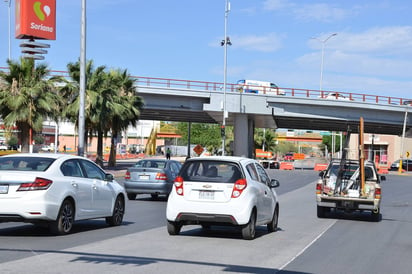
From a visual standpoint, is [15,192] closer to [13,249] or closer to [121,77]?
[13,249]

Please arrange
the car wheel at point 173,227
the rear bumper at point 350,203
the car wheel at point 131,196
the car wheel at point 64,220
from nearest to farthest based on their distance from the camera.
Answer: the car wheel at point 64,220, the car wheel at point 173,227, the rear bumper at point 350,203, the car wheel at point 131,196

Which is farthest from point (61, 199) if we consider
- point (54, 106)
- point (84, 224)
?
point (54, 106)

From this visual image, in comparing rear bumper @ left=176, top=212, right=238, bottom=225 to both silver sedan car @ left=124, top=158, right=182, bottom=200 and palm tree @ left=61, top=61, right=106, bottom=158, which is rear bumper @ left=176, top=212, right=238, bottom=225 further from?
palm tree @ left=61, top=61, right=106, bottom=158

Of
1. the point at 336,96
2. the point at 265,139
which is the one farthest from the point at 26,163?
the point at 265,139

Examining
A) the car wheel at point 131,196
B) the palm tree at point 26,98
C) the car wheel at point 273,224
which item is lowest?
the car wheel at point 131,196

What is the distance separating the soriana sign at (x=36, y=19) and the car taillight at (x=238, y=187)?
40.2 m

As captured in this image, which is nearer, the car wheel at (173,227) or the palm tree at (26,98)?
the car wheel at (173,227)

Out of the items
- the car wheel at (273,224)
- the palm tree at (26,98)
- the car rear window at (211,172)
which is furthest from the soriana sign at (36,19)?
the car rear window at (211,172)

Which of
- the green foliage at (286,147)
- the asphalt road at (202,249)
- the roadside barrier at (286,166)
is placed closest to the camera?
the asphalt road at (202,249)

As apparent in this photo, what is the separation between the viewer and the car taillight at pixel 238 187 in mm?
12227

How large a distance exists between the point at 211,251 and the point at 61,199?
9.92ft

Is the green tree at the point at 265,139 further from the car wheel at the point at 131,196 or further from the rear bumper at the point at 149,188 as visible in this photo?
the rear bumper at the point at 149,188

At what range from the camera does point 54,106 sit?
35.0 m

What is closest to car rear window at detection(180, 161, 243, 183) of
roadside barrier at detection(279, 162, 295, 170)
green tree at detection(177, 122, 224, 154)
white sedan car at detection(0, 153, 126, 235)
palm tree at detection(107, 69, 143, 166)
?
white sedan car at detection(0, 153, 126, 235)
